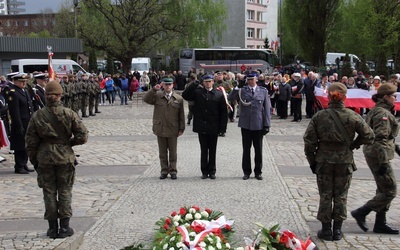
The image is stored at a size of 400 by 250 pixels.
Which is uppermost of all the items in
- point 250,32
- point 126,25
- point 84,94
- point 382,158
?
point 250,32

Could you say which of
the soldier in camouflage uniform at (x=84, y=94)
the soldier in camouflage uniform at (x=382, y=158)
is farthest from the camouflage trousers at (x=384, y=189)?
the soldier in camouflage uniform at (x=84, y=94)

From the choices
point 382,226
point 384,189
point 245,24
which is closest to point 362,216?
point 382,226

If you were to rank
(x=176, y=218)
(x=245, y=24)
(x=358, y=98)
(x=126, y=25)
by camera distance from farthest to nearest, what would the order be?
(x=245, y=24) < (x=126, y=25) < (x=358, y=98) < (x=176, y=218)

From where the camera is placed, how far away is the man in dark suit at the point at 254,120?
10.2 m

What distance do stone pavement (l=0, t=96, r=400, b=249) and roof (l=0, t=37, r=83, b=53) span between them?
3364cm

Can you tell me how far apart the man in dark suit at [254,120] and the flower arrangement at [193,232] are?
3910 millimetres

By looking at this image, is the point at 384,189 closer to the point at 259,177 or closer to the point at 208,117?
the point at 259,177

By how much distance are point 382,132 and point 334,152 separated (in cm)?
83

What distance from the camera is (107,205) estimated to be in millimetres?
8523

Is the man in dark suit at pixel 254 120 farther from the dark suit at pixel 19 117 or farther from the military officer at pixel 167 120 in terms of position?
the dark suit at pixel 19 117

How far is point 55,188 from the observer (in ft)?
21.9

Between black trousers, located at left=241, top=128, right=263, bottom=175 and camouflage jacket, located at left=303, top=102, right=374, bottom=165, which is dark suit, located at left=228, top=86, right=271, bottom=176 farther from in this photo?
camouflage jacket, located at left=303, top=102, right=374, bottom=165

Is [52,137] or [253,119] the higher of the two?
[52,137]

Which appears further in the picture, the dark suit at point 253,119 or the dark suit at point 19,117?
the dark suit at point 19,117
